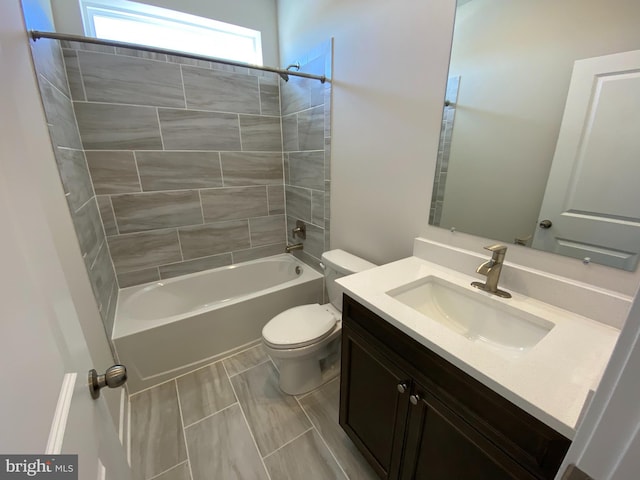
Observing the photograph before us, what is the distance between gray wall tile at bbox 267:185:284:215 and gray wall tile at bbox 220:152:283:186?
55 mm

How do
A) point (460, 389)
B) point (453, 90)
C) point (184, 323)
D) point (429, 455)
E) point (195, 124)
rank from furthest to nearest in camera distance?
point (195, 124) → point (184, 323) → point (453, 90) → point (429, 455) → point (460, 389)

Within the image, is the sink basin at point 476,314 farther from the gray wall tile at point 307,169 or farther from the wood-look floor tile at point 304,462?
the gray wall tile at point 307,169

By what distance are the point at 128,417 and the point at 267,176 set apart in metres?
1.93

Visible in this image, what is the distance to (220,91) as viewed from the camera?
6.85ft

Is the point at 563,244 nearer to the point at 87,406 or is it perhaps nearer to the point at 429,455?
the point at 429,455

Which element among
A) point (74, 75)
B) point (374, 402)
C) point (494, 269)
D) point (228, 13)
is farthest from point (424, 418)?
point (228, 13)

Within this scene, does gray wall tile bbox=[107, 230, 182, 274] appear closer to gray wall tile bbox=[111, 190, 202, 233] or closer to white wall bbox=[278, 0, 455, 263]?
gray wall tile bbox=[111, 190, 202, 233]

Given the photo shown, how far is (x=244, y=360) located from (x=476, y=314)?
155 centimetres

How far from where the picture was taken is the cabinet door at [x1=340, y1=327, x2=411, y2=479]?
941 mm

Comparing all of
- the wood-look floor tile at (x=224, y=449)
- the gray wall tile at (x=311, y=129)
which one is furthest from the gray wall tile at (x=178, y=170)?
the wood-look floor tile at (x=224, y=449)

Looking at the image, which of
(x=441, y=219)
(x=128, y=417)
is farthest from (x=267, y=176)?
(x=128, y=417)

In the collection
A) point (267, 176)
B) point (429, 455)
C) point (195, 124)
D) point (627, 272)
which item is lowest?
point (429, 455)

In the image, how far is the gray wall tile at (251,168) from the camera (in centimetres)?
225

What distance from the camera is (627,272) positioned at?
2.59 ft
